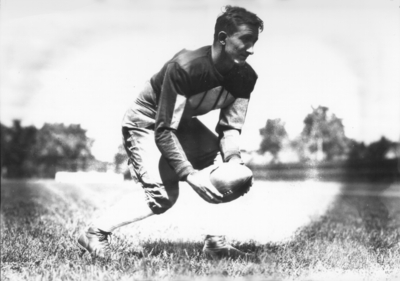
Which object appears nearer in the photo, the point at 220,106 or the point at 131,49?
the point at 220,106

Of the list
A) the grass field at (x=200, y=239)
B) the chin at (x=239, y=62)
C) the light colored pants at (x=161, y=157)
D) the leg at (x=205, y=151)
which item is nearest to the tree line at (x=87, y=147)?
the grass field at (x=200, y=239)

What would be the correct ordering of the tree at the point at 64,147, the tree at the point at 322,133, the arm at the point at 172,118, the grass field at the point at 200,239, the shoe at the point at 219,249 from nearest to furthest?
1. the grass field at the point at 200,239
2. the arm at the point at 172,118
3. the shoe at the point at 219,249
4. the tree at the point at 64,147
5. the tree at the point at 322,133

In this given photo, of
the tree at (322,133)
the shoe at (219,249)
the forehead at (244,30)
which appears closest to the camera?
the forehead at (244,30)

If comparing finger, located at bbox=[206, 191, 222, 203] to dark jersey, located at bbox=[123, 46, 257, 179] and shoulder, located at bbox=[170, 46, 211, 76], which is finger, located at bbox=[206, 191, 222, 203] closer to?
dark jersey, located at bbox=[123, 46, 257, 179]

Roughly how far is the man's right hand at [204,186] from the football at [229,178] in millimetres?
51

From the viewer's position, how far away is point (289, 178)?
21.0ft

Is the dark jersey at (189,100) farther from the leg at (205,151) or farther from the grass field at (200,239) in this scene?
the grass field at (200,239)

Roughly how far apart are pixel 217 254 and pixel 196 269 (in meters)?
0.52

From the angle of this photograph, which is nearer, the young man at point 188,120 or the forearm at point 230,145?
the young man at point 188,120

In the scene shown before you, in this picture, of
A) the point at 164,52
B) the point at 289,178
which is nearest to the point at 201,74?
the point at 164,52

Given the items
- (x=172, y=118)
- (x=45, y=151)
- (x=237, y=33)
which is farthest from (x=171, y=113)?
(x=45, y=151)

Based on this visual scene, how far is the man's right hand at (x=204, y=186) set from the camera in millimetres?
3158

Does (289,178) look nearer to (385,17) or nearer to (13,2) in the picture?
(385,17)

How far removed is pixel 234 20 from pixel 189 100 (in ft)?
2.11
